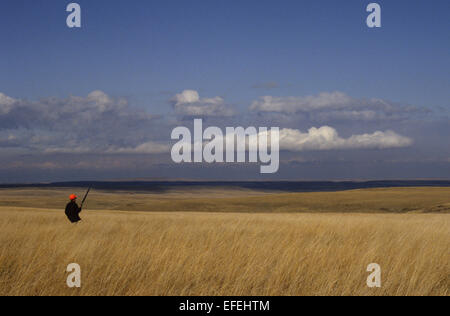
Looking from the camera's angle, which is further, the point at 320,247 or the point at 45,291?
the point at 320,247

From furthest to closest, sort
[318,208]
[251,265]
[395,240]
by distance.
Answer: [318,208] → [395,240] → [251,265]

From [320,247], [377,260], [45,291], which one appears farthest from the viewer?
[320,247]

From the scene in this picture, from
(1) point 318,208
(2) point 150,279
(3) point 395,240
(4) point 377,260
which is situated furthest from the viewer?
(1) point 318,208

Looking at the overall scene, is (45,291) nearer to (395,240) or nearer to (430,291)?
(430,291)

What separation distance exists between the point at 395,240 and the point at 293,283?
16.0 ft

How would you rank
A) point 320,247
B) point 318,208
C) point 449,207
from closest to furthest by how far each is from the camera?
point 320,247 < point 449,207 < point 318,208

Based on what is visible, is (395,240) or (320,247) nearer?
(320,247)

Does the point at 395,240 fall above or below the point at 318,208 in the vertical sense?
above

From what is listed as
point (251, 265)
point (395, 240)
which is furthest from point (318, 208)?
point (251, 265)

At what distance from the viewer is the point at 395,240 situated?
11164 mm

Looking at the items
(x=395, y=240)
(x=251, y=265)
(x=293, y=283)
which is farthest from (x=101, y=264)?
(x=395, y=240)

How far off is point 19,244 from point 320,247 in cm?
638
